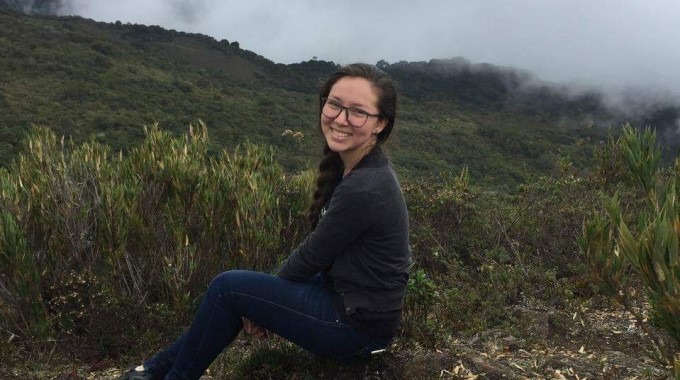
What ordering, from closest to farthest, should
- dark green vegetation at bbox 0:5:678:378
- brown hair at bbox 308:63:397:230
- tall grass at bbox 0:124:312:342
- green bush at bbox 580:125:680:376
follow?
green bush at bbox 580:125:680:376 < brown hair at bbox 308:63:397:230 < dark green vegetation at bbox 0:5:678:378 < tall grass at bbox 0:124:312:342

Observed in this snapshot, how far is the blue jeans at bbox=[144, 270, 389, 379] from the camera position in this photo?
2.50 m

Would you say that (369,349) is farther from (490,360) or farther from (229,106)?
(229,106)

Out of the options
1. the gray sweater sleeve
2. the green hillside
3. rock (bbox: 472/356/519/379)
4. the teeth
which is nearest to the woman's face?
the teeth

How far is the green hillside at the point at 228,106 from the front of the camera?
25.1 m

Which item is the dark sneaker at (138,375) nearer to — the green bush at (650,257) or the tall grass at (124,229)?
the tall grass at (124,229)

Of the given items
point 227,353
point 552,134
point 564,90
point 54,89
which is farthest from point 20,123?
point 564,90

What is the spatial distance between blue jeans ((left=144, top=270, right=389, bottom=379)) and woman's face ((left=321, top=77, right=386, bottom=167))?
0.59 m

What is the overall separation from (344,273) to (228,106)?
33572 millimetres

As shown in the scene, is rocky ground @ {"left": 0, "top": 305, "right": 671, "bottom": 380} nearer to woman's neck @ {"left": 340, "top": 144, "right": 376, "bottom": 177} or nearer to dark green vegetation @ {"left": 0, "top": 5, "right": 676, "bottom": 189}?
woman's neck @ {"left": 340, "top": 144, "right": 376, "bottom": 177}

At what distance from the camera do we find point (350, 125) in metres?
2.57

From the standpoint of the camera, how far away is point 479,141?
3775cm

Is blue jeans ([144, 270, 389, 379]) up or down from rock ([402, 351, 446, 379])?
up

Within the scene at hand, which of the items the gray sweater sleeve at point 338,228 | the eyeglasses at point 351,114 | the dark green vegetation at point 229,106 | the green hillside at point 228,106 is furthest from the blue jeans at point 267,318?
the dark green vegetation at point 229,106

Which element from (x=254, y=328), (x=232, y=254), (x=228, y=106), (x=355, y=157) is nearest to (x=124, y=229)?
(x=232, y=254)
